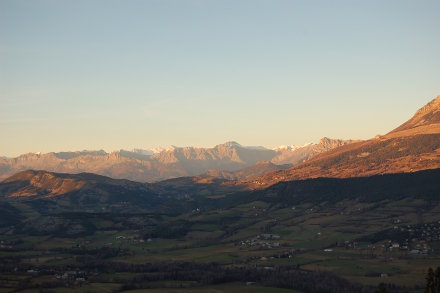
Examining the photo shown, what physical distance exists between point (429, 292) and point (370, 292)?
67358mm

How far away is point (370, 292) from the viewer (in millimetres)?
198250

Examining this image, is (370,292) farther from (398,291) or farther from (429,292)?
(429,292)

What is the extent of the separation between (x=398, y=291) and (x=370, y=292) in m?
9.04

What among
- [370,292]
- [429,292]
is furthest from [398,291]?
[429,292]

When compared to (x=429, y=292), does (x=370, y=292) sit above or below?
below

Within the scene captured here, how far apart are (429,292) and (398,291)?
6870cm

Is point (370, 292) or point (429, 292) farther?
point (370, 292)

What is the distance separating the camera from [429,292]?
132750 millimetres

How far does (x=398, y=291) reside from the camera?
652ft

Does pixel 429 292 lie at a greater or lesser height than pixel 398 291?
greater

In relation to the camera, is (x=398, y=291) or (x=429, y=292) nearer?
(x=429, y=292)
